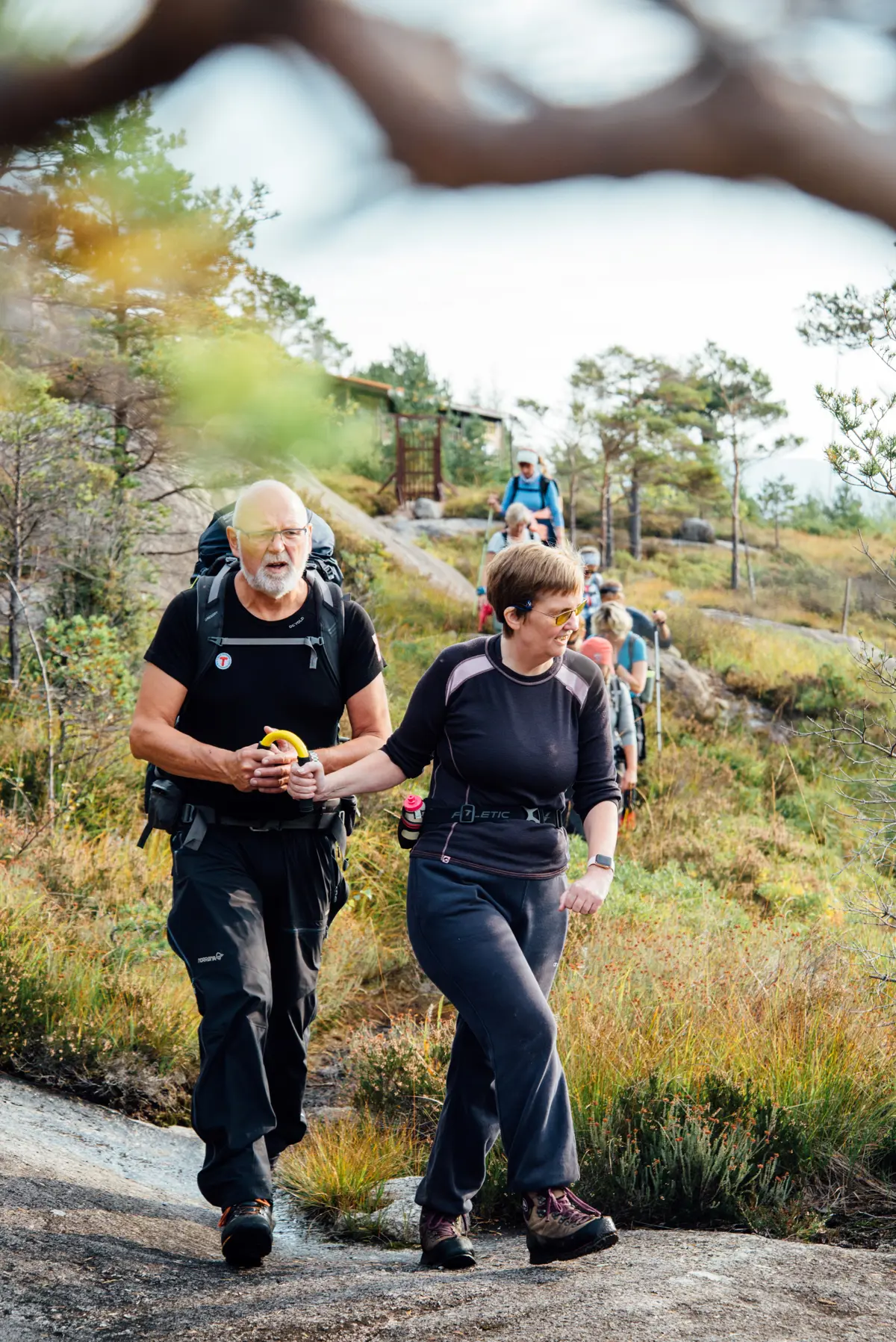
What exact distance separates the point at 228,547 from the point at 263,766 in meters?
0.77

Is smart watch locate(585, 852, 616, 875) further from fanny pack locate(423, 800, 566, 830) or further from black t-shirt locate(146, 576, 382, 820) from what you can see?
black t-shirt locate(146, 576, 382, 820)

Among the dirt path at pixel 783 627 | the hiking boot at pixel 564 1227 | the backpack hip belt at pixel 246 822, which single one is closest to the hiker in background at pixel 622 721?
the backpack hip belt at pixel 246 822

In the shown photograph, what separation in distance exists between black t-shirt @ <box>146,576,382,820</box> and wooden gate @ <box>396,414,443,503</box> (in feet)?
99.4

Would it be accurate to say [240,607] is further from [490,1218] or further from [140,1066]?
[140,1066]

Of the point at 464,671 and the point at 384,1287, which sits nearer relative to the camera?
the point at 384,1287

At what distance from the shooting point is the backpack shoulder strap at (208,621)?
3.40 meters

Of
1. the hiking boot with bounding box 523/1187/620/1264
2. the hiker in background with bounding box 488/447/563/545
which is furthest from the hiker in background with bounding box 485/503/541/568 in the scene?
the hiking boot with bounding box 523/1187/620/1264

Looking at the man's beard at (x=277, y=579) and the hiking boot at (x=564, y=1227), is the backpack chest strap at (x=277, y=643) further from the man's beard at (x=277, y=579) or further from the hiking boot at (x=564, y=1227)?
the hiking boot at (x=564, y=1227)

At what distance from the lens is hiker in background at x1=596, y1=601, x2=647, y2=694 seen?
8125mm

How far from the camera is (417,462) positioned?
122ft

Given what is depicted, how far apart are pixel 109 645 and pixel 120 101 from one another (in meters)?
8.26

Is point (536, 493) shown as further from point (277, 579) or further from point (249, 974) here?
point (249, 974)

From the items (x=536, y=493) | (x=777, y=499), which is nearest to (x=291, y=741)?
(x=536, y=493)

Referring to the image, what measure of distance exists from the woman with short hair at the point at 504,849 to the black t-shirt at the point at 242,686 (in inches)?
10.2
